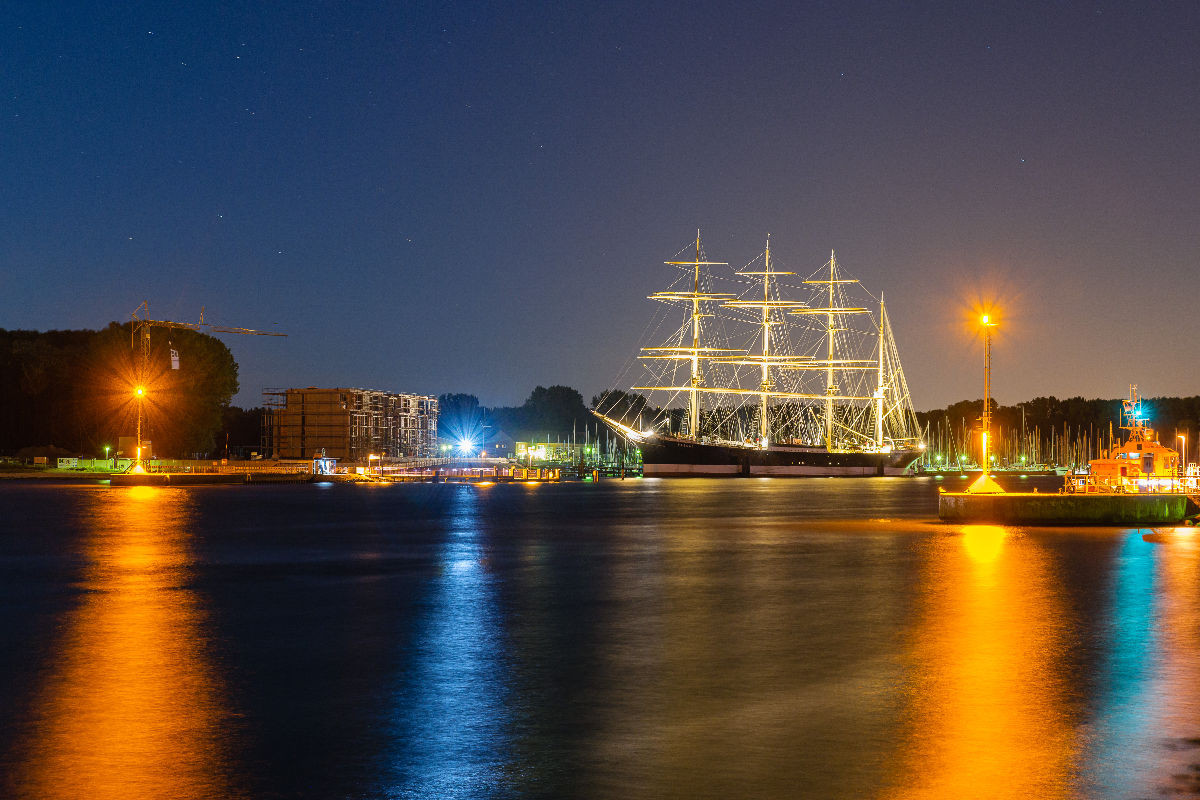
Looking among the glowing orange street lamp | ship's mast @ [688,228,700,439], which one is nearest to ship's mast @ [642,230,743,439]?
ship's mast @ [688,228,700,439]

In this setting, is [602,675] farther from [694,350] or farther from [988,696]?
[694,350]

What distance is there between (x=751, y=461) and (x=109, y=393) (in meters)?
86.1

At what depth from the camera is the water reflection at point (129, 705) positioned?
382 inches

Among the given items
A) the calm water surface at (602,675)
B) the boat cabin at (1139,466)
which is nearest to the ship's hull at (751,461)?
the boat cabin at (1139,466)

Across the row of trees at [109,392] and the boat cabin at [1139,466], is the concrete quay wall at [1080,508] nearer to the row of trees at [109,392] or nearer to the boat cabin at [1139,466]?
the boat cabin at [1139,466]

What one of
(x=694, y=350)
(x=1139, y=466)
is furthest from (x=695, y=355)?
(x=1139, y=466)

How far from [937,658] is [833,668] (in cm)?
148

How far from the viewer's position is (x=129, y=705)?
1261 cm

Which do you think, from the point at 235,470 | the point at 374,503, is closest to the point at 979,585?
the point at 374,503

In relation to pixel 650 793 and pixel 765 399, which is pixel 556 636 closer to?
pixel 650 793

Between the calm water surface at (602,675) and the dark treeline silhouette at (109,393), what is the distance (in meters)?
92.4

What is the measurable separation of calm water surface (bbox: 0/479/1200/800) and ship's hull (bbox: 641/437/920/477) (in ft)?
437

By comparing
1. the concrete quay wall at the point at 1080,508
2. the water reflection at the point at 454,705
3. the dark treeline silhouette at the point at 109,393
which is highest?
the dark treeline silhouette at the point at 109,393

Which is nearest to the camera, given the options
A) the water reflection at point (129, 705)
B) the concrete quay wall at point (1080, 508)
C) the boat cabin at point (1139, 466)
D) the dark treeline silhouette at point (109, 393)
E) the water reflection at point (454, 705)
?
the water reflection at point (129, 705)
